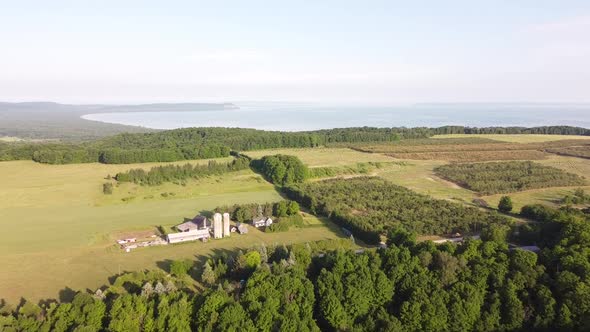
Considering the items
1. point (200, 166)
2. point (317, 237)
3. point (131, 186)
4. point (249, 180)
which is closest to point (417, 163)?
point (249, 180)

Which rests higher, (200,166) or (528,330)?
(200,166)

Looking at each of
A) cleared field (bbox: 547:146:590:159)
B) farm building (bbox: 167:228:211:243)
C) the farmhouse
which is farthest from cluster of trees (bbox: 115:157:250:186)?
cleared field (bbox: 547:146:590:159)

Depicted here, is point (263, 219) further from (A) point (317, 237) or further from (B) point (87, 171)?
(B) point (87, 171)

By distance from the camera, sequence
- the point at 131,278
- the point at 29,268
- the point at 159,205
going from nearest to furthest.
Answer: the point at 131,278
the point at 29,268
the point at 159,205

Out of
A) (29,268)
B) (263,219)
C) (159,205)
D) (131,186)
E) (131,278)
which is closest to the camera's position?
(131,278)

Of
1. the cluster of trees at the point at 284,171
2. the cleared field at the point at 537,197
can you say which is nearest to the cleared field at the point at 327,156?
the cluster of trees at the point at 284,171

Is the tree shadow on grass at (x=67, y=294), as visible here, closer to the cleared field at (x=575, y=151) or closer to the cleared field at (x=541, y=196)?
the cleared field at (x=541, y=196)

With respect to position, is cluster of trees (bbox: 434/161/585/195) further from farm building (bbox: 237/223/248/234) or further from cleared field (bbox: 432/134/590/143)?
farm building (bbox: 237/223/248/234)

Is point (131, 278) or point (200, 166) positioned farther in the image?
point (200, 166)
